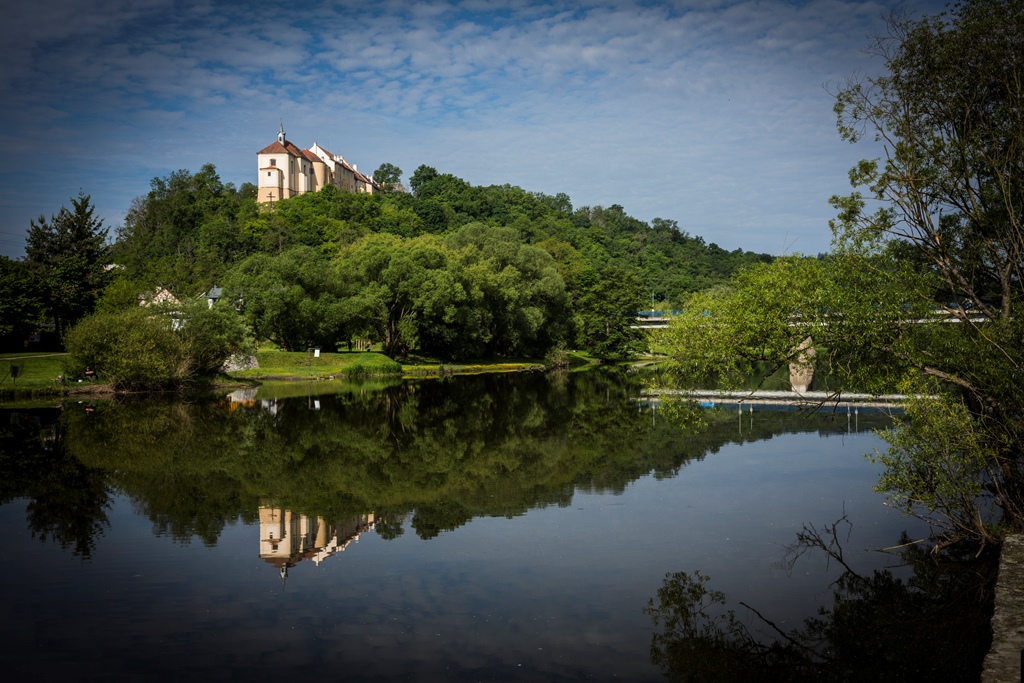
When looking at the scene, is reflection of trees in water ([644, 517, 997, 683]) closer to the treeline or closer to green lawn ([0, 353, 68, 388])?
the treeline

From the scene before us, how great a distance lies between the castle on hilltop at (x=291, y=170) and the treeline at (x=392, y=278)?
1632cm

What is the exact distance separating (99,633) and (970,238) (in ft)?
58.6

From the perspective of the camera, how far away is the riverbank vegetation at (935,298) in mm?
14516

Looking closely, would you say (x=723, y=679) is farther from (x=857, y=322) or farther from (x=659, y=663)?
(x=857, y=322)

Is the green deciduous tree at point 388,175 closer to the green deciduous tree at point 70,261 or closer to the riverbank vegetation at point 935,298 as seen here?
the green deciduous tree at point 70,261

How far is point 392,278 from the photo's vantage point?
64.8 m

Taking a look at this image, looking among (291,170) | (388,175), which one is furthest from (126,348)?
(388,175)

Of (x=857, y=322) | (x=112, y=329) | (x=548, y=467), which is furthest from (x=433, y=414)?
(x=857, y=322)

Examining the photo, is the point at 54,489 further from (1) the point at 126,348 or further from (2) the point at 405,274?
(2) the point at 405,274

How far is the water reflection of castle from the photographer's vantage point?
14930 millimetres

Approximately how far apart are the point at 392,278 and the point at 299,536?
163 ft

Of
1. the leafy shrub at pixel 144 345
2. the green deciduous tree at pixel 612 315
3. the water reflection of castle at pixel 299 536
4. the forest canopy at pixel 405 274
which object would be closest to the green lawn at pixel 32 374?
the leafy shrub at pixel 144 345

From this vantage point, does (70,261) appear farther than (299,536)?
Yes

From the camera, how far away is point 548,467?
23.7 meters
